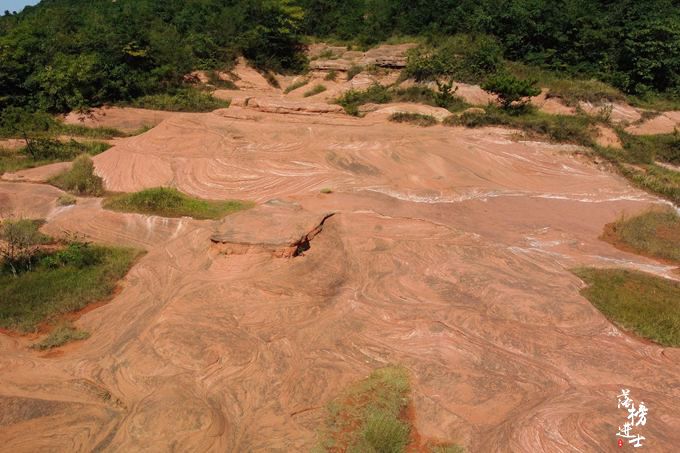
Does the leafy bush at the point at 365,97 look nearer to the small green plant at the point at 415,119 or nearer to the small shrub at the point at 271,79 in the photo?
the small green plant at the point at 415,119

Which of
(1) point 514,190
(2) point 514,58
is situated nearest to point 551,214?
(1) point 514,190

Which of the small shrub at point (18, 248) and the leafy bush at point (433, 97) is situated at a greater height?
the leafy bush at point (433, 97)

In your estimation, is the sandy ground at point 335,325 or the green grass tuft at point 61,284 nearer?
the sandy ground at point 335,325

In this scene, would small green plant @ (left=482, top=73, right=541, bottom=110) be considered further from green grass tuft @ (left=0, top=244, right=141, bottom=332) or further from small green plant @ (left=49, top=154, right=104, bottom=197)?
green grass tuft @ (left=0, top=244, right=141, bottom=332)

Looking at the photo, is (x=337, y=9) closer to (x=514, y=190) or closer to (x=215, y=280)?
(x=514, y=190)

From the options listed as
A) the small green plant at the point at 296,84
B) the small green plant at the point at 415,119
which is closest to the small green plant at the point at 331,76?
the small green plant at the point at 296,84

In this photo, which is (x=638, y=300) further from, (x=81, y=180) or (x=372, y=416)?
(x=81, y=180)
